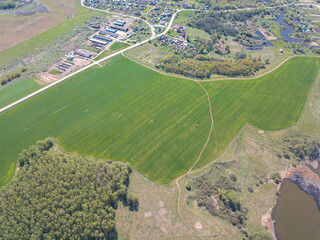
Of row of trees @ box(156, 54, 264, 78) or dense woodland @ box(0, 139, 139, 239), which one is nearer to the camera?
dense woodland @ box(0, 139, 139, 239)

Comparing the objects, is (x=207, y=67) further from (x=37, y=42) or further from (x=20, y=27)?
(x=20, y=27)

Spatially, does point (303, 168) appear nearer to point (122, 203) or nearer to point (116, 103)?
point (122, 203)

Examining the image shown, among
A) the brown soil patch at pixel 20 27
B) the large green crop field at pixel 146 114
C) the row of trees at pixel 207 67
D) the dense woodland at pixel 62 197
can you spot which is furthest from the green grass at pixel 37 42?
the dense woodland at pixel 62 197

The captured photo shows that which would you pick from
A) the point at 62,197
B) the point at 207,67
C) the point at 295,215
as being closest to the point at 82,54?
the point at 207,67

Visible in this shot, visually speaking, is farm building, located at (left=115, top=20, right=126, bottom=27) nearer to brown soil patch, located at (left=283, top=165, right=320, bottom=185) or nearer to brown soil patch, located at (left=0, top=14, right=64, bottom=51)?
brown soil patch, located at (left=0, top=14, right=64, bottom=51)

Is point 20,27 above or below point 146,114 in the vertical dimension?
above

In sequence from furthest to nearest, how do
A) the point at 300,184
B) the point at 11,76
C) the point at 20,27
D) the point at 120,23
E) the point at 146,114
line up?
the point at 120,23 < the point at 20,27 < the point at 11,76 < the point at 146,114 < the point at 300,184

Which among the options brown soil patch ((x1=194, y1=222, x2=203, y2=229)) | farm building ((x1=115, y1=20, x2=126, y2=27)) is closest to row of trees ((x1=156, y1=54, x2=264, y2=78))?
farm building ((x1=115, y1=20, x2=126, y2=27))
